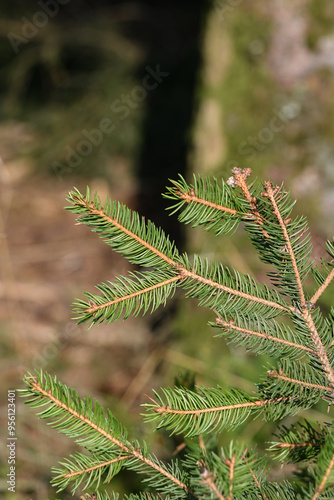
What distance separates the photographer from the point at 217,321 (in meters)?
0.61

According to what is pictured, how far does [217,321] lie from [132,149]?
10.0 feet

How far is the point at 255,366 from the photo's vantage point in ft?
6.08

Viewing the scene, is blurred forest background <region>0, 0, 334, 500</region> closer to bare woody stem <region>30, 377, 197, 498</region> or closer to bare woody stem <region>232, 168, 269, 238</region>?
bare woody stem <region>30, 377, 197, 498</region>

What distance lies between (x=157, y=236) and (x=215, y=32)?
5.47ft

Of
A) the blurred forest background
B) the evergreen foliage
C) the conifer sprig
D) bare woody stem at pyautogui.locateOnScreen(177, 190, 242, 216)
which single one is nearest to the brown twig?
the evergreen foliage

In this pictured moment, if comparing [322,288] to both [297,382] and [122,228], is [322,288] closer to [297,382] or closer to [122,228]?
[297,382]

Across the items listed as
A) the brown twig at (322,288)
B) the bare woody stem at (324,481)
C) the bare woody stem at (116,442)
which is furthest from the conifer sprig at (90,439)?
the brown twig at (322,288)

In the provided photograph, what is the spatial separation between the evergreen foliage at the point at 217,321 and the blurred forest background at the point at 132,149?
41 cm

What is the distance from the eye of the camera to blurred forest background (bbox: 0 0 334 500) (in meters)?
1.88

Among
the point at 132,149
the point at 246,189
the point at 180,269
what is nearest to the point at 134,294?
the point at 180,269

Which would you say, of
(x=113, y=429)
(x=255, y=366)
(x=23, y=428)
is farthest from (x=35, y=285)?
(x=113, y=429)

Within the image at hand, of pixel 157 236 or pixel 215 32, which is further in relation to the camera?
pixel 215 32

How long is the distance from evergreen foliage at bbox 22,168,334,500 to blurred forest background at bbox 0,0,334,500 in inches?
16.1

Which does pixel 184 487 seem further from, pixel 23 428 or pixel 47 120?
pixel 47 120
